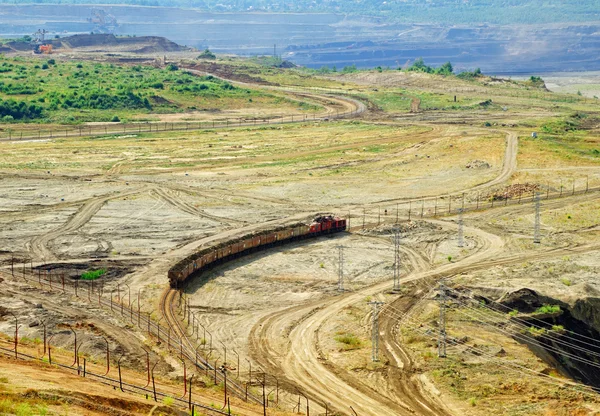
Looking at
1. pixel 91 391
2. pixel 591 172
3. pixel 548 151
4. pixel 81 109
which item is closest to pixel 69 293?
pixel 91 391

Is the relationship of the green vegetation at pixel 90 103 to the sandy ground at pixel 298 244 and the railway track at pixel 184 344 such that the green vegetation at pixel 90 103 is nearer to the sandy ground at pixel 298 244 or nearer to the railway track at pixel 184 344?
the sandy ground at pixel 298 244

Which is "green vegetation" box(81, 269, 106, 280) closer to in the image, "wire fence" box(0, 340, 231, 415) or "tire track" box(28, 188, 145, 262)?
"tire track" box(28, 188, 145, 262)

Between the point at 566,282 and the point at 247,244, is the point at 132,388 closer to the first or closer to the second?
the point at 247,244

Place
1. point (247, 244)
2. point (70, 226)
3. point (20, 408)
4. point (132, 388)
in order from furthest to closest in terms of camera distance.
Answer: point (70, 226)
point (247, 244)
point (132, 388)
point (20, 408)

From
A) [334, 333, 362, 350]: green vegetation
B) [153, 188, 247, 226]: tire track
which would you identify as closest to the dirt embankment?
[334, 333, 362, 350]: green vegetation

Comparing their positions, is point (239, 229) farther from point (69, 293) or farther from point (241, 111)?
point (241, 111)

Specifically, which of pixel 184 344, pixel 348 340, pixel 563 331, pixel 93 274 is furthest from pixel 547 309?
pixel 93 274
